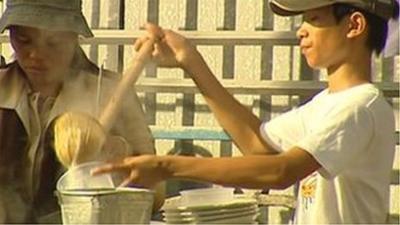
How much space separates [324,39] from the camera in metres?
1.75

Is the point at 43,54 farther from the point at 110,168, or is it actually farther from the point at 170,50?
the point at 110,168

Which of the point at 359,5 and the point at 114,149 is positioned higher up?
the point at 359,5

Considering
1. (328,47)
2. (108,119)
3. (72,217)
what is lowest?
(72,217)

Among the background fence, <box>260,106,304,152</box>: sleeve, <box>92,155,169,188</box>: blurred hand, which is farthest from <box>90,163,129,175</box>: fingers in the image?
the background fence

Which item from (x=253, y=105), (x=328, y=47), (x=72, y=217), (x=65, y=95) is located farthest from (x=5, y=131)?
(x=253, y=105)

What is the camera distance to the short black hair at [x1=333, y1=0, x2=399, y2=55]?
1.75m

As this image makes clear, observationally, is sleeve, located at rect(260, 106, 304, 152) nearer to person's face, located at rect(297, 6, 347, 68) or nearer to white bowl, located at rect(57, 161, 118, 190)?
person's face, located at rect(297, 6, 347, 68)

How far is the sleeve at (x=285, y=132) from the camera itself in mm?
1867

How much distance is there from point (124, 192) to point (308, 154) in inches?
12.9

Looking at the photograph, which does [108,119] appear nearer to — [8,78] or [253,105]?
[8,78]

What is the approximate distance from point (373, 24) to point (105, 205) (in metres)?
0.64

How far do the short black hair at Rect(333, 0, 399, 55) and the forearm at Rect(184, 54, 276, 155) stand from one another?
A: 299mm

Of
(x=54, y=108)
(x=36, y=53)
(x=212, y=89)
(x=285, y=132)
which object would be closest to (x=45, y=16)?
(x=36, y=53)

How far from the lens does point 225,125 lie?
2.02 m
